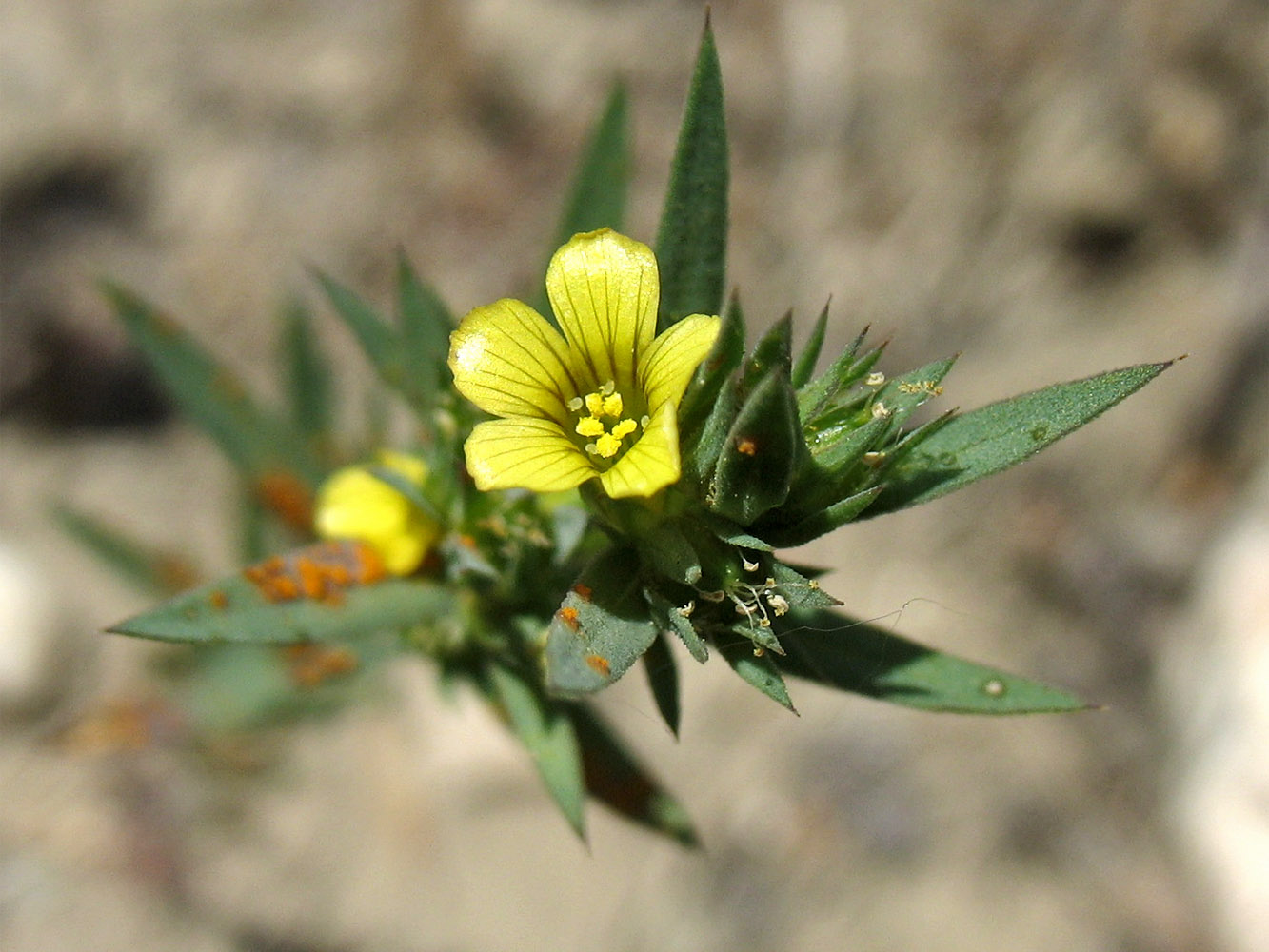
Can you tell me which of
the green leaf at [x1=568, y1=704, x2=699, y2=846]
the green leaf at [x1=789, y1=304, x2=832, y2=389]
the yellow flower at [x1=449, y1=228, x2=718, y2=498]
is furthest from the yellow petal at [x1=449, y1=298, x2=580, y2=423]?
the green leaf at [x1=568, y1=704, x2=699, y2=846]

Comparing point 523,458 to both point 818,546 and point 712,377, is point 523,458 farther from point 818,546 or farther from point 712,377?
point 818,546

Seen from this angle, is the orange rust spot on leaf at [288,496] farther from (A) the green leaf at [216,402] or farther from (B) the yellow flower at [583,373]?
(B) the yellow flower at [583,373]

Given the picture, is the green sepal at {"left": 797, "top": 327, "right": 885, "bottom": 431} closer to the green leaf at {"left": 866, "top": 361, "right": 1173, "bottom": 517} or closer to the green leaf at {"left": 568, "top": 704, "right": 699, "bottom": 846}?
the green leaf at {"left": 866, "top": 361, "right": 1173, "bottom": 517}

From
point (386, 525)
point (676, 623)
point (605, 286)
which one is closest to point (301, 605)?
point (386, 525)

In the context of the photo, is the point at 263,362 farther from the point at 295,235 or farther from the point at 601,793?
the point at 601,793

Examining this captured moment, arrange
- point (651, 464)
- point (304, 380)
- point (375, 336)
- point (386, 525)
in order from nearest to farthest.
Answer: point (651, 464) < point (386, 525) < point (375, 336) < point (304, 380)

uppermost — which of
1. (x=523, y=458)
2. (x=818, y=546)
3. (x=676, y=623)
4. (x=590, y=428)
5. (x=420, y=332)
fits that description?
(x=818, y=546)
